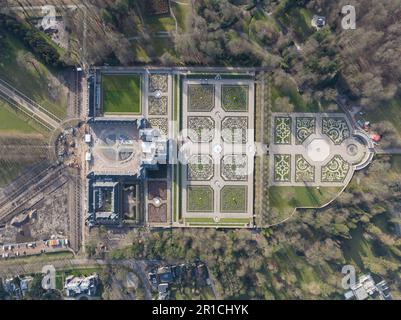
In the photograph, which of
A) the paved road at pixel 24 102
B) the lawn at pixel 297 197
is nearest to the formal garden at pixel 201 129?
the lawn at pixel 297 197

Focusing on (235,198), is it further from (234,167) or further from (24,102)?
(24,102)

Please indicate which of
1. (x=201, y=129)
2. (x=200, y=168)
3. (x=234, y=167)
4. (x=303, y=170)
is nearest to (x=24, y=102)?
(x=201, y=129)

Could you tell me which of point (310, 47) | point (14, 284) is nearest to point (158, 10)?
point (310, 47)

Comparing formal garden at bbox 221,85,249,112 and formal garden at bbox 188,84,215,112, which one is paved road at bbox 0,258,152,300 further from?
formal garden at bbox 221,85,249,112

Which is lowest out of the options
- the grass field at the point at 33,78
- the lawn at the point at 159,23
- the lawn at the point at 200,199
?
the lawn at the point at 200,199

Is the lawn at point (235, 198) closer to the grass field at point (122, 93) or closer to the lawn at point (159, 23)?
the grass field at point (122, 93)

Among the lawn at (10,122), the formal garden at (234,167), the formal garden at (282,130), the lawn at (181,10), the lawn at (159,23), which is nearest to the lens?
the lawn at (181,10)

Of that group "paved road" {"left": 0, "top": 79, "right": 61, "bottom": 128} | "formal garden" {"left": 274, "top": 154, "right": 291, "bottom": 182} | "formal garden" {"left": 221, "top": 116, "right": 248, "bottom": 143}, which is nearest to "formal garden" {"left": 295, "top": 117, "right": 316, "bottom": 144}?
"formal garden" {"left": 274, "top": 154, "right": 291, "bottom": 182}

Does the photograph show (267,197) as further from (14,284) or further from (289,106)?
(14,284)
